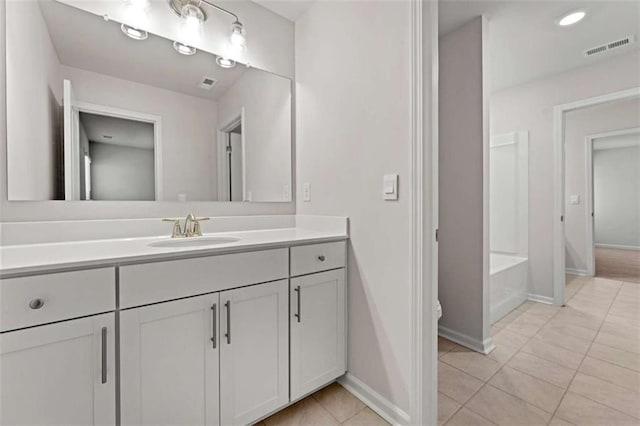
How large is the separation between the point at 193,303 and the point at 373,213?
2.99 ft

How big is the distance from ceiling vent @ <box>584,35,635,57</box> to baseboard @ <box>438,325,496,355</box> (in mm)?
2717

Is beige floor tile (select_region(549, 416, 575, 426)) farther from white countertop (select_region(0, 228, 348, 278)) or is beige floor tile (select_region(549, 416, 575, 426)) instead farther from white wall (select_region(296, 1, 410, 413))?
white countertop (select_region(0, 228, 348, 278))

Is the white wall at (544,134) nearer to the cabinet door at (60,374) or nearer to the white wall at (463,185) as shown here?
the white wall at (463,185)

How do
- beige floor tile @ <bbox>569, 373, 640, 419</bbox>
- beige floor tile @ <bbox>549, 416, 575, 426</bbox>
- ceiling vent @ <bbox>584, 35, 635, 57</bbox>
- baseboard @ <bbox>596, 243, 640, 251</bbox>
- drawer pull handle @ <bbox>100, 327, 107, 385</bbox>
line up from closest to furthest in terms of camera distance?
1. drawer pull handle @ <bbox>100, 327, 107, 385</bbox>
2. beige floor tile @ <bbox>549, 416, 575, 426</bbox>
3. beige floor tile @ <bbox>569, 373, 640, 419</bbox>
4. ceiling vent @ <bbox>584, 35, 635, 57</bbox>
5. baseboard @ <bbox>596, 243, 640, 251</bbox>

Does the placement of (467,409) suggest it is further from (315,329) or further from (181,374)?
(181,374)

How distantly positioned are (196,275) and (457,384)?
1.55 m

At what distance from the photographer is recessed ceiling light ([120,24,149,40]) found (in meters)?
1.42

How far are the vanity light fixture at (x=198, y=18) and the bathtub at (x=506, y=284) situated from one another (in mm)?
2596

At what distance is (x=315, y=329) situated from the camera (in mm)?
1450

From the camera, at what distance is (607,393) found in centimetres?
152

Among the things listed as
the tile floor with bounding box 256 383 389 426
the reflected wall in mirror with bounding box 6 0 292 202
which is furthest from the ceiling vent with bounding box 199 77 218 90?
the tile floor with bounding box 256 383 389 426

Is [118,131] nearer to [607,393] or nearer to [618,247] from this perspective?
[607,393]

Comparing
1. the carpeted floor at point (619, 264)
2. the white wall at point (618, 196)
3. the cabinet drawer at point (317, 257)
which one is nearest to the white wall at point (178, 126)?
the cabinet drawer at point (317, 257)

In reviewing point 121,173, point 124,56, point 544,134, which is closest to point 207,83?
point 124,56
